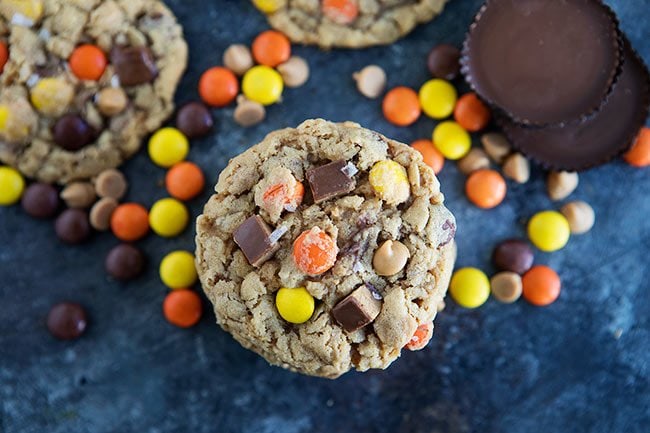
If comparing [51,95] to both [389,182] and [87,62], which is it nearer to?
[87,62]

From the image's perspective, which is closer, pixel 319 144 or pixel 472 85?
pixel 319 144

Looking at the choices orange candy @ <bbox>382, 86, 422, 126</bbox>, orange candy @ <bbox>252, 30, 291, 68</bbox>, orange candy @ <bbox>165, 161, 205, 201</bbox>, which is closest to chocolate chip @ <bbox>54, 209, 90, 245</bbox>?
orange candy @ <bbox>165, 161, 205, 201</bbox>

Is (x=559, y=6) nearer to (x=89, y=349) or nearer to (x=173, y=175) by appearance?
(x=173, y=175)

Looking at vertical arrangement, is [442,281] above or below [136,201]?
above

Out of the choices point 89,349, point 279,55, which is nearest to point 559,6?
point 279,55

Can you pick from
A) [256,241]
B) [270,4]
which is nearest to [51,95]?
[270,4]

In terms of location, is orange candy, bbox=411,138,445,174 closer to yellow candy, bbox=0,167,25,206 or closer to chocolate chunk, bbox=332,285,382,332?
chocolate chunk, bbox=332,285,382,332

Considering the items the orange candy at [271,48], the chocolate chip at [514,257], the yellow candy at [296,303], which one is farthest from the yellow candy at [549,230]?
the orange candy at [271,48]
